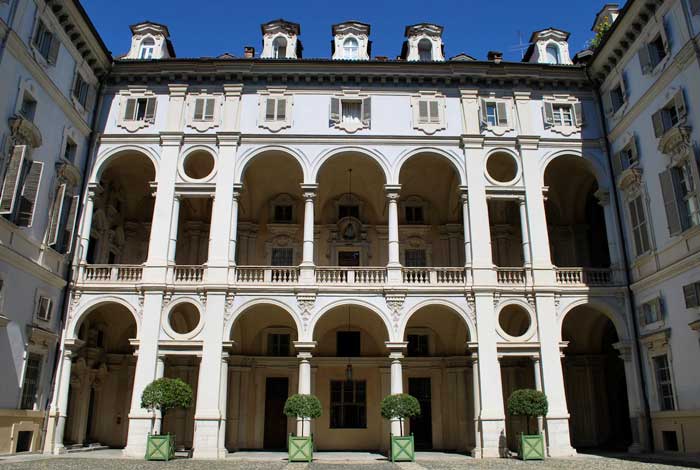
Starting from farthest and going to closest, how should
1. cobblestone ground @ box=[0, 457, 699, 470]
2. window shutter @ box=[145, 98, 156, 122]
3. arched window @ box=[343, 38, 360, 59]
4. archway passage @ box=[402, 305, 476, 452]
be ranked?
arched window @ box=[343, 38, 360, 59], archway passage @ box=[402, 305, 476, 452], window shutter @ box=[145, 98, 156, 122], cobblestone ground @ box=[0, 457, 699, 470]

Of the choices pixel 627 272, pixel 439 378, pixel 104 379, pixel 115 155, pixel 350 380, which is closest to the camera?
pixel 627 272

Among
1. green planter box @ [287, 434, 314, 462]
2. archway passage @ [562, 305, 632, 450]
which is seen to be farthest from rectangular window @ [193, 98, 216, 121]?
archway passage @ [562, 305, 632, 450]

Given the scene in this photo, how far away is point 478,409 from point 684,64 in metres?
14.4

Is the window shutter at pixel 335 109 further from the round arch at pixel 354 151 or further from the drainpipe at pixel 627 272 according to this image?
the drainpipe at pixel 627 272

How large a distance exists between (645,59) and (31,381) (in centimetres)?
2607

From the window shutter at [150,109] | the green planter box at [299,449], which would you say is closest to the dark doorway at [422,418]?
the green planter box at [299,449]

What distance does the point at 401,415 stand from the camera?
20797 millimetres

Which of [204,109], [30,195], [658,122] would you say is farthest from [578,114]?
[30,195]

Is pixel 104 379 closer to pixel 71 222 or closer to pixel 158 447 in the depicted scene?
pixel 71 222

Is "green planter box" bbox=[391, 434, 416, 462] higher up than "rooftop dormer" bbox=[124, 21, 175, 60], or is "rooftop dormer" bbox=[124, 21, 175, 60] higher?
"rooftop dormer" bbox=[124, 21, 175, 60]

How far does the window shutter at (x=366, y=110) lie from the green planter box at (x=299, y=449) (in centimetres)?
1343

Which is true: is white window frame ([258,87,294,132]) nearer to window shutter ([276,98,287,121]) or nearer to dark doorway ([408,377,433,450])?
window shutter ([276,98,287,121])

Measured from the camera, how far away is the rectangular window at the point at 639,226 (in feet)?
74.5

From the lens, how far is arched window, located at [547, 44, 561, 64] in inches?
1096
